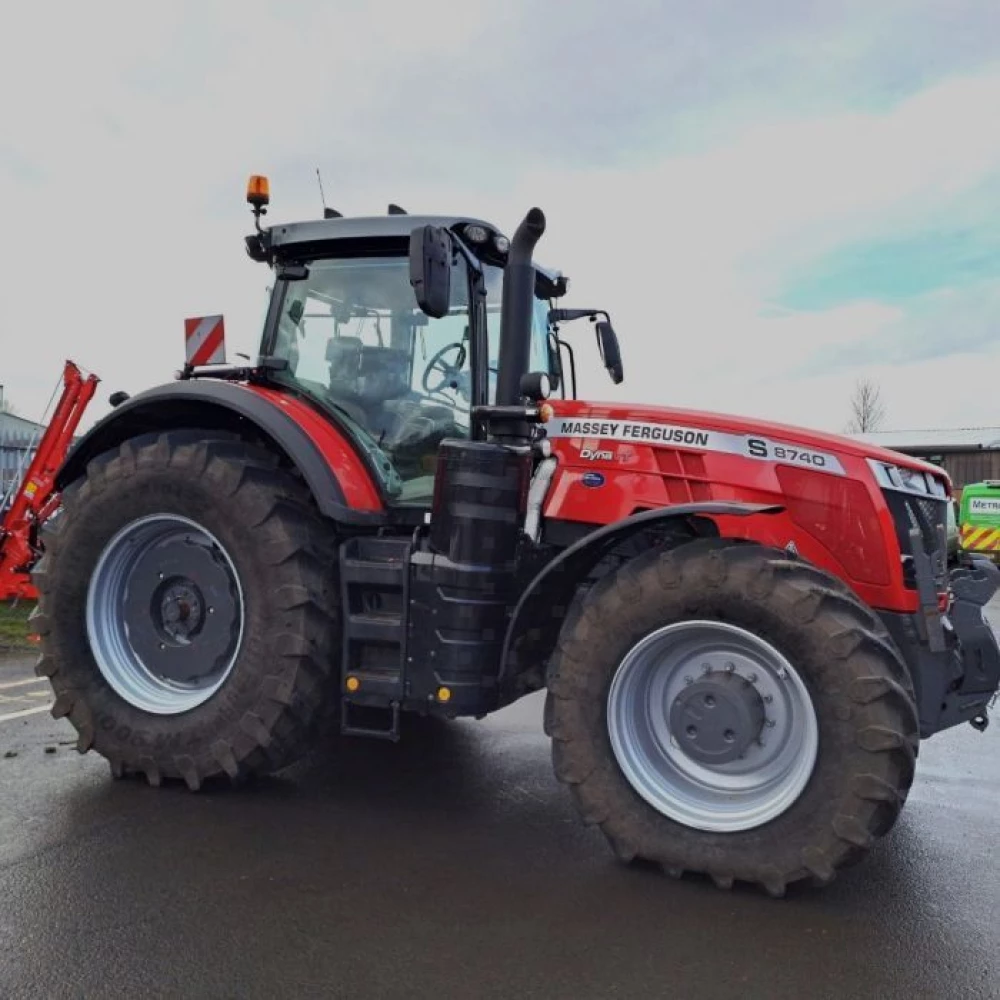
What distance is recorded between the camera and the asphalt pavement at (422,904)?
246 centimetres

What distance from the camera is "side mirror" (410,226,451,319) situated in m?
3.26

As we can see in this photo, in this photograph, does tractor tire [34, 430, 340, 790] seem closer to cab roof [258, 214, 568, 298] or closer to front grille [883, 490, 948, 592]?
cab roof [258, 214, 568, 298]

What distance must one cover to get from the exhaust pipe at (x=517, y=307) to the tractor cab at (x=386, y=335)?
0.97ft

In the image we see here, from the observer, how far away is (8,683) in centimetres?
588

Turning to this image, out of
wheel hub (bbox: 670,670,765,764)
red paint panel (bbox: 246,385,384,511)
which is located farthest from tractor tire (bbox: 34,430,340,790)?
wheel hub (bbox: 670,670,765,764)

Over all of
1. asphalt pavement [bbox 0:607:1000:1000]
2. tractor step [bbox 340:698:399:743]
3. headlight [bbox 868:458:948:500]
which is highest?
headlight [bbox 868:458:948:500]

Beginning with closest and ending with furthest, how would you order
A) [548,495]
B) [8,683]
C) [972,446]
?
1. [548,495]
2. [8,683]
3. [972,446]

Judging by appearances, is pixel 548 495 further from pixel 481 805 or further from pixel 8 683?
pixel 8 683

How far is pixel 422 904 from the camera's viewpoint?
287cm

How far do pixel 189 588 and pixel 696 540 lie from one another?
2277mm

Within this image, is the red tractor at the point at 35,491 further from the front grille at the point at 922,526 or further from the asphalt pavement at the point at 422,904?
the front grille at the point at 922,526

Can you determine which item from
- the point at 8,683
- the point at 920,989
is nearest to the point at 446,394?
the point at 920,989

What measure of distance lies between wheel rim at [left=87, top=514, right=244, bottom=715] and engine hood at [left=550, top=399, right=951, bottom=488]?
1.69 metres

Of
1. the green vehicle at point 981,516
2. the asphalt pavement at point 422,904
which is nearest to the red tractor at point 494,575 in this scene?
the asphalt pavement at point 422,904
